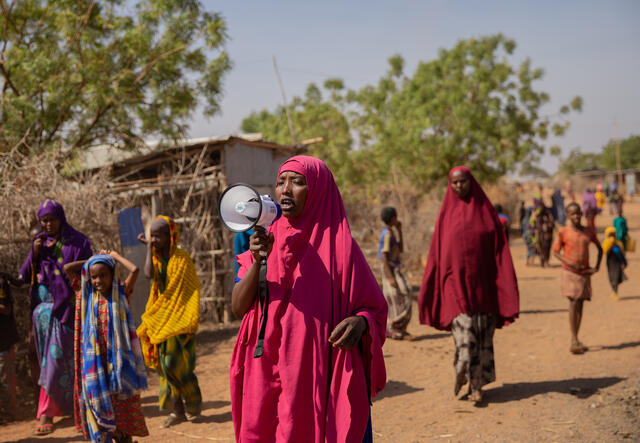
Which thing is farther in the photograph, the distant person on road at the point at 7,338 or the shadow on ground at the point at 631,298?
the shadow on ground at the point at 631,298

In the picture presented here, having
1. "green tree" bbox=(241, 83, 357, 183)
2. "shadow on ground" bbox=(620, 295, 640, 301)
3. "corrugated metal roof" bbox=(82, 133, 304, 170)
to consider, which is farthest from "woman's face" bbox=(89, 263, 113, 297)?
"green tree" bbox=(241, 83, 357, 183)

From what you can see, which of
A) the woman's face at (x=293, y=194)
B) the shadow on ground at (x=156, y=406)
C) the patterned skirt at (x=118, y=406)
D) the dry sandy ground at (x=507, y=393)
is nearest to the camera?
the woman's face at (x=293, y=194)

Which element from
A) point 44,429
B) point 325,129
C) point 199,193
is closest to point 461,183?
point 44,429

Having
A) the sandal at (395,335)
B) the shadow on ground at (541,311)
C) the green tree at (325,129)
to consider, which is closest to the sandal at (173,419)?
the sandal at (395,335)

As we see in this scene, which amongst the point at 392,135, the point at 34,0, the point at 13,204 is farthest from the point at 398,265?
the point at 392,135

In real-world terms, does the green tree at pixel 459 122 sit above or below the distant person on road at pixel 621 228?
above

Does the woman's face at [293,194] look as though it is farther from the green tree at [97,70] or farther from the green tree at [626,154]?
the green tree at [626,154]

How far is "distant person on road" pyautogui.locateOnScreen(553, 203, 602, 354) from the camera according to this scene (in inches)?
294

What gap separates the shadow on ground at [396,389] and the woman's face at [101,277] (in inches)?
116

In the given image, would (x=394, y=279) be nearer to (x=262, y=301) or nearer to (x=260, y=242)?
(x=262, y=301)

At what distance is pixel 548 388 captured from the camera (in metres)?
6.18

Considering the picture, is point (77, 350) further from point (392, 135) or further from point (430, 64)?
point (430, 64)

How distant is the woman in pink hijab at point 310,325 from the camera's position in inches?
108

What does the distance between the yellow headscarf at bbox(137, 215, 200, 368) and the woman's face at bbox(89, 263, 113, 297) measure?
98 centimetres
